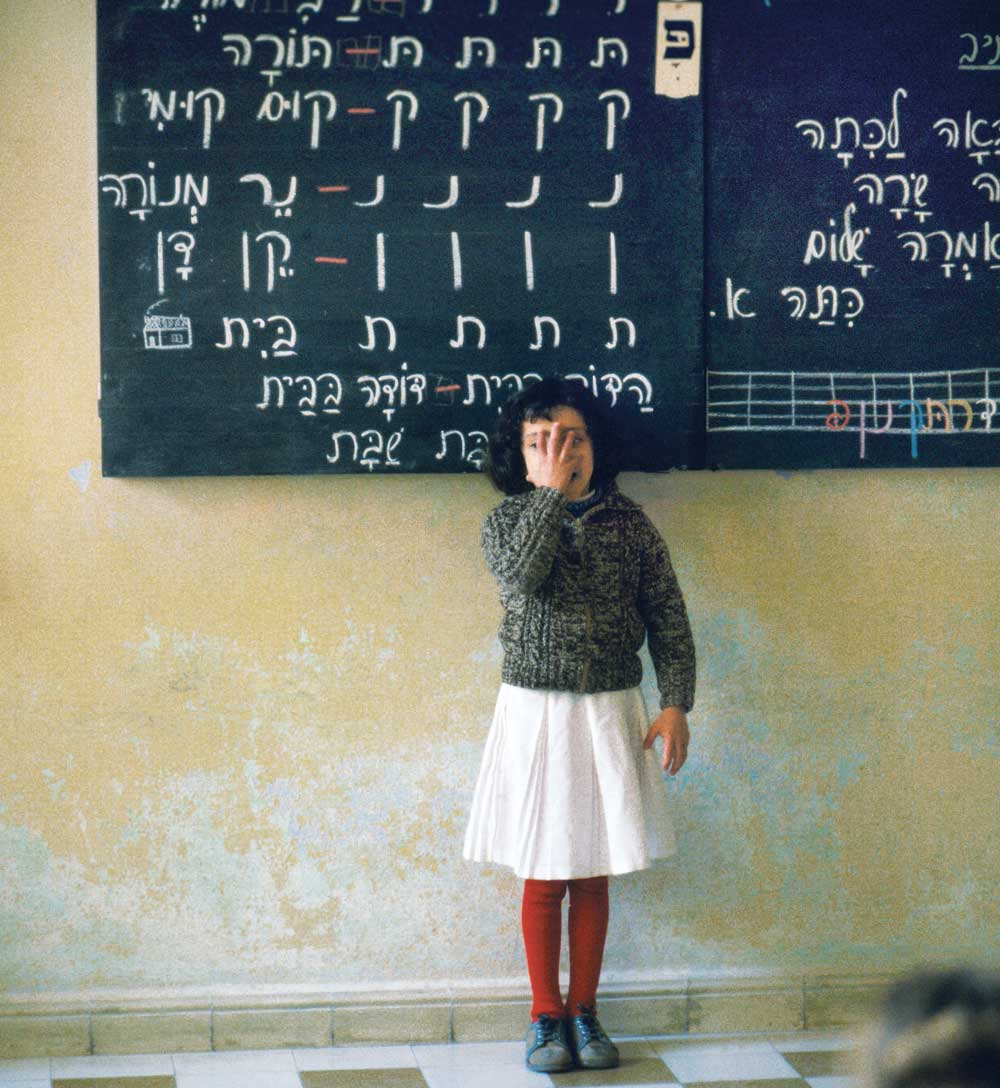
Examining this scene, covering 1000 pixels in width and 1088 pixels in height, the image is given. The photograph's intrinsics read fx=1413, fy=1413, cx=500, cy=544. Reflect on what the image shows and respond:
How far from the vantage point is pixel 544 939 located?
2904 millimetres

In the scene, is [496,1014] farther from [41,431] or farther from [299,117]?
[299,117]

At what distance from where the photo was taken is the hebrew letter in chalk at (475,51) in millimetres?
2971

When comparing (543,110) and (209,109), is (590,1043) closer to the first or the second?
(543,110)

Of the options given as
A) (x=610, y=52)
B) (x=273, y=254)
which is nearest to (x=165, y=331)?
(x=273, y=254)

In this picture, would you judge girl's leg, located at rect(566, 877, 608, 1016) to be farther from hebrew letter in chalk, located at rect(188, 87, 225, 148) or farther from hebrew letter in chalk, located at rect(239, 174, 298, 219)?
hebrew letter in chalk, located at rect(188, 87, 225, 148)

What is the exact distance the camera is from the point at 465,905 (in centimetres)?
312

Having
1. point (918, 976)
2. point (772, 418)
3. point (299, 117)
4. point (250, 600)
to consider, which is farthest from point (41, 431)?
point (918, 976)

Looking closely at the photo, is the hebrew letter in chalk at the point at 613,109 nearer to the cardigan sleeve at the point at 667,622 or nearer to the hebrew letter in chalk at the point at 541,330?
the hebrew letter in chalk at the point at 541,330

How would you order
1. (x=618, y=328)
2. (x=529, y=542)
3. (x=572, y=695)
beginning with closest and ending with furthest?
(x=529, y=542), (x=572, y=695), (x=618, y=328)

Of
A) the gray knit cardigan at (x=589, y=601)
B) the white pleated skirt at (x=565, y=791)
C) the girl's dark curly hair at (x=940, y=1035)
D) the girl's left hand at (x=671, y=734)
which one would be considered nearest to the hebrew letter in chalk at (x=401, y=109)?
the gray knit cardigan at (x=589, y=601)

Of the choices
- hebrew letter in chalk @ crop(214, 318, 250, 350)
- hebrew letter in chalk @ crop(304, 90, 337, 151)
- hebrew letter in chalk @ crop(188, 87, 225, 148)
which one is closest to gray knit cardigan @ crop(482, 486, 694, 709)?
hebrew letter in chalk @ crop(214, 318, 250, 350)

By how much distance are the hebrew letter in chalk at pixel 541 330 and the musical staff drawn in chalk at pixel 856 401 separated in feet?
1.15

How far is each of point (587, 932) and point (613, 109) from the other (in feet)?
5.69

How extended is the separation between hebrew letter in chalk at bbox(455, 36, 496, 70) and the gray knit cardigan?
923 mm
